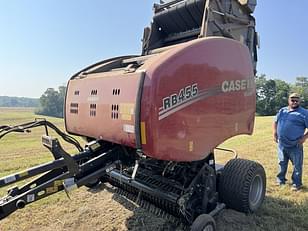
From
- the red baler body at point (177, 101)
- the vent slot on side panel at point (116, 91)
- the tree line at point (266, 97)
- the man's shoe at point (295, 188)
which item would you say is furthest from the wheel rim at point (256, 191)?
the tree line at point (266, 97)

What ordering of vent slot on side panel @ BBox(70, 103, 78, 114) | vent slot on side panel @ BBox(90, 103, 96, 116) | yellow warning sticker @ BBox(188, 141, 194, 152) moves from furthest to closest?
vent slot on side panel @ BBox(70, 103, 78, 114) → vent slot on side panel @ BBox(90, 103, 96, 116) → yellow warning sticker @ BBox(188, 141, 194, 152)

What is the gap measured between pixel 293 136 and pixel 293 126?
0.60 ft

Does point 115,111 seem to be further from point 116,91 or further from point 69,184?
point 69,184

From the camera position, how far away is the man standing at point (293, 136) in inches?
215

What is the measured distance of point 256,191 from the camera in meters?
4.41

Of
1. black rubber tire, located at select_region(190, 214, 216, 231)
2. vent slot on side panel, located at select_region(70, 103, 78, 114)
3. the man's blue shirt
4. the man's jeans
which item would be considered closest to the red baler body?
vent slot on side panel, located at select_region(70, 103, 78, 114)

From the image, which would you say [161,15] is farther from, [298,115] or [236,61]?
[298,115]

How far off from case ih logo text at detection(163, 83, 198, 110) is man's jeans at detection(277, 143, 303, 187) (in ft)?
10.9

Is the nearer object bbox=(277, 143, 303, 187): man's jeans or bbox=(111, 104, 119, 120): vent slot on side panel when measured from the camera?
bbox=(111, 104, 119, 120): vent slot on side panel

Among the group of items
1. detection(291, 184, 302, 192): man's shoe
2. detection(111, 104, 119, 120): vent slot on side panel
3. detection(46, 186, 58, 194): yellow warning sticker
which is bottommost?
detection(291, 184, 302, 192): man's shoe

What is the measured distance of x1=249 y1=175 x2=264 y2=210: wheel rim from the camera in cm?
428

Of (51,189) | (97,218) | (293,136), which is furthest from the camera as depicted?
(293,136)

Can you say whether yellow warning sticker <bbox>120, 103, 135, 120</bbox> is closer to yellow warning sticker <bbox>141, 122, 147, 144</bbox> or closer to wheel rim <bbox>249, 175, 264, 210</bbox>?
yellow warning sticker <bbox>141, 122, 147, 144</bbox>

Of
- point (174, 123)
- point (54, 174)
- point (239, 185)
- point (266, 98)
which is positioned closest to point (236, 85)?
point (174, 123)
